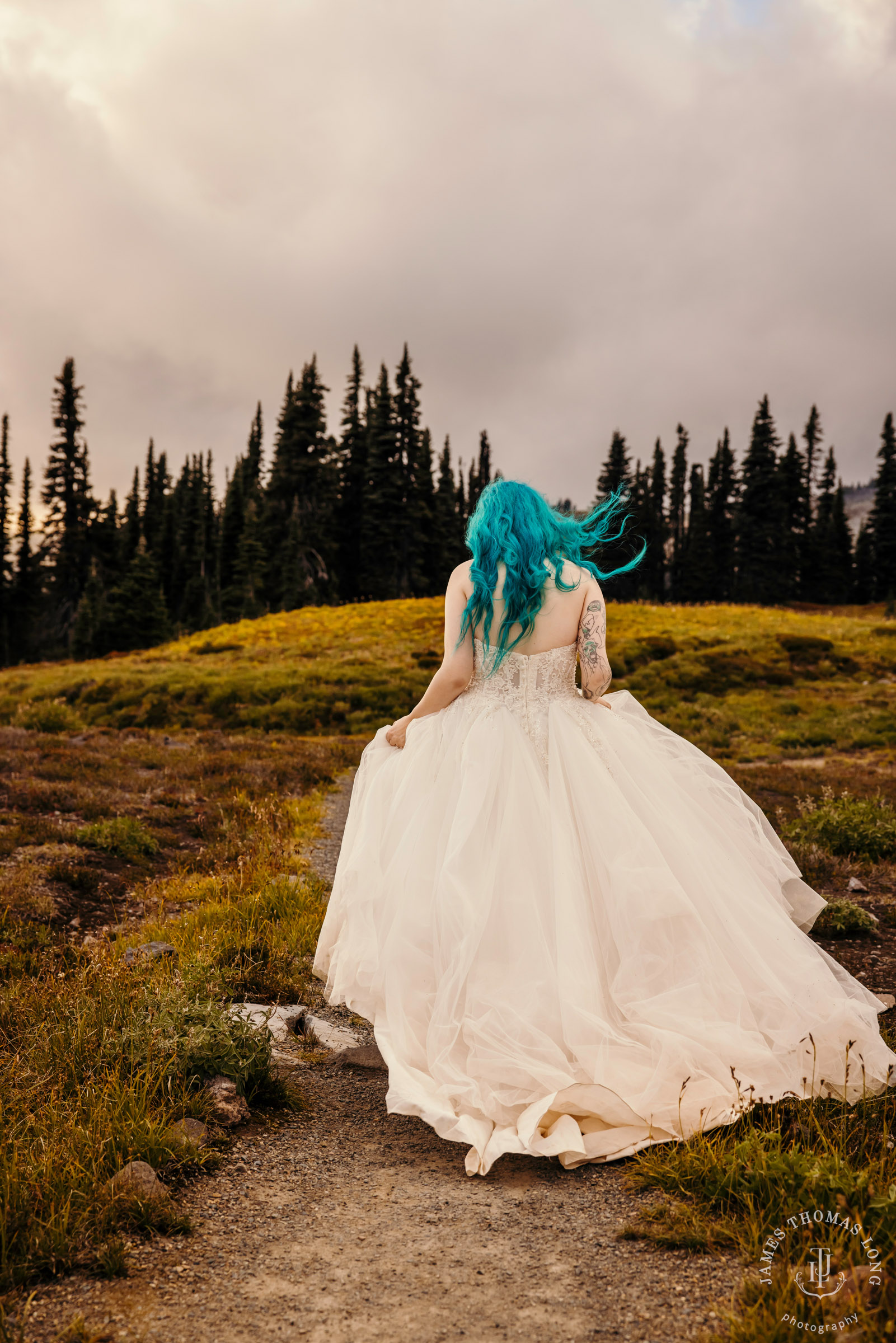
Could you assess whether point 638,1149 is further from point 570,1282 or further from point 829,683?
point 829,683

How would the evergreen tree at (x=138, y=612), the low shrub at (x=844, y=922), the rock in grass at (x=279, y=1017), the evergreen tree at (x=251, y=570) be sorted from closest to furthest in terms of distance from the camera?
1. the rock in grass at (x=279, y=1017)
2. the low shrub at (x=844, y=922)
3. the evergreen tree at (x=138, y=612)
4. the evergreen tree at (x=251, y=570)

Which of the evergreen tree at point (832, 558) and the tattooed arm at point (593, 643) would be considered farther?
the evergreen tree at point (832, 558)

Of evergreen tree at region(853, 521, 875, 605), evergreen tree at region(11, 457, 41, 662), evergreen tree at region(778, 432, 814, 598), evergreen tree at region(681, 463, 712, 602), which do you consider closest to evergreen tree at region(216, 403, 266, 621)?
evergreen tree at region(11, 457, 41, 662)

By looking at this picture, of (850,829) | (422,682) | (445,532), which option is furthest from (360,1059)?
(445,532)

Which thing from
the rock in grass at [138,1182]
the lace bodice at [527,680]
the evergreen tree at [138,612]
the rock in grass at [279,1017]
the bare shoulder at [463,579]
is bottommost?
the rock in grass at [279,1017]

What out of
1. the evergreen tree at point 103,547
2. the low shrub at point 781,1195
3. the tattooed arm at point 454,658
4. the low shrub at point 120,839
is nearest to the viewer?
the low shrub at point 781,1195

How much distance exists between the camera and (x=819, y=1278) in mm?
2258

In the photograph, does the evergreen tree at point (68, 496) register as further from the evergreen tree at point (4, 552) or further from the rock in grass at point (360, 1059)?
the rock in grass at point (360, 1059)

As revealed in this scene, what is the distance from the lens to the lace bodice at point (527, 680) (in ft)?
14.8

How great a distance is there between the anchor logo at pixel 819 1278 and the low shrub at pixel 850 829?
24.1ft

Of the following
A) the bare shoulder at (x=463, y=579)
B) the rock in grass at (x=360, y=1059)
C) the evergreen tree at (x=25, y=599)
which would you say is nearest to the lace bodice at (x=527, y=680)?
the bare shoulder at (x=463, y=579)

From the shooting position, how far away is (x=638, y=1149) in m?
3.23

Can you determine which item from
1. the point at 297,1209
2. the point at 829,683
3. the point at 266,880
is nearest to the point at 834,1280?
A: the point at 297,1209

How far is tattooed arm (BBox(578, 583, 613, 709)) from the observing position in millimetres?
4555
